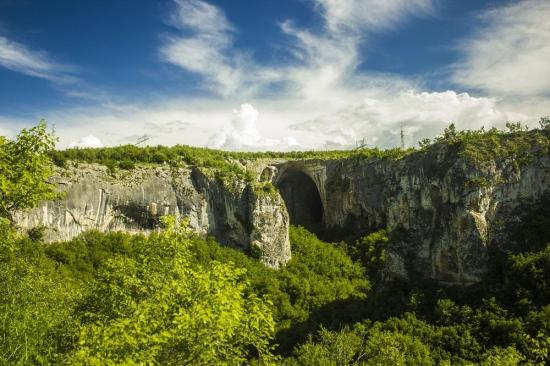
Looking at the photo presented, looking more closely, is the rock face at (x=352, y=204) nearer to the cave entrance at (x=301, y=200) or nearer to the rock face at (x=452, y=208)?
the rock face at (x=452, y=208)

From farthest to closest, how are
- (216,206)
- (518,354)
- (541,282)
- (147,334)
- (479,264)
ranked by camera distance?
(216,206), (479,264), (541,282), (518,354), (147,334)

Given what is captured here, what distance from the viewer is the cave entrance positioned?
64812 millimetres

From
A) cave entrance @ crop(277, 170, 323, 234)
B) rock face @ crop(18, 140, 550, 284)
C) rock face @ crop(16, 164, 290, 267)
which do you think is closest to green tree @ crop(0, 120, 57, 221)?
rock face @ crop(18, 140, 550, 284)

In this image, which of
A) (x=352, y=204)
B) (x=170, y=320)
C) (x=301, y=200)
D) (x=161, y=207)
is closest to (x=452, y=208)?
(x=170, y=320)

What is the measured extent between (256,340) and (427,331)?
65.8 ft

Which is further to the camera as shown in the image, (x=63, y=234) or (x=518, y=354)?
(x=63, y=234)

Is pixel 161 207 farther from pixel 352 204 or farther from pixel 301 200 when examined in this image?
pixel 301 200

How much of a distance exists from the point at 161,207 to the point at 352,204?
86.7 feet

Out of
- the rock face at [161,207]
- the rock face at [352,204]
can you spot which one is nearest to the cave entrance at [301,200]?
the rock face at [352,204]

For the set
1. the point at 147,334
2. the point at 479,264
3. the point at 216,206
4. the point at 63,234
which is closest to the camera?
the point at 147,334

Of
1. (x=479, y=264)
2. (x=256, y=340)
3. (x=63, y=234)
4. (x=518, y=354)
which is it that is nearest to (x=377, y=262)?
(x=479, y=264)

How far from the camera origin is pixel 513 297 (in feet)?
88.4

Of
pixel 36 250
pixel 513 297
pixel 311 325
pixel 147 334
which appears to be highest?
pixel 147 334

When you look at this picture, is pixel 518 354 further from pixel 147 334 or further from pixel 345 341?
pixel 147 334
